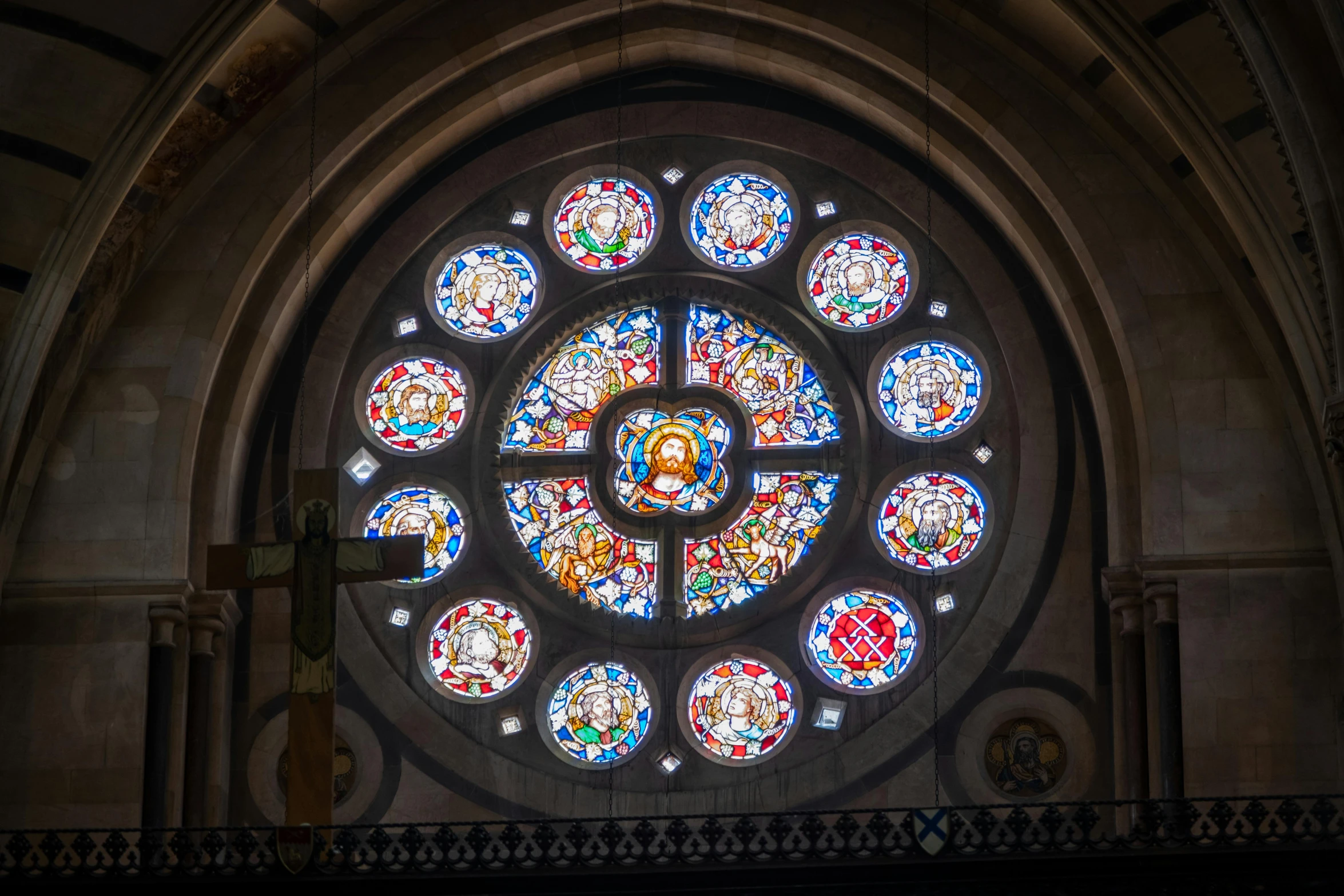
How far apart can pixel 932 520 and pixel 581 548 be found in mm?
3037

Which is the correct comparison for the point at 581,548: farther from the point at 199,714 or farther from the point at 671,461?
the point at 199,714

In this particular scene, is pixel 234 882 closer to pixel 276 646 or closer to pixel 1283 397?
pixel 276 646

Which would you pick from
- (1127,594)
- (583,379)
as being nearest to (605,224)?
(583,379)

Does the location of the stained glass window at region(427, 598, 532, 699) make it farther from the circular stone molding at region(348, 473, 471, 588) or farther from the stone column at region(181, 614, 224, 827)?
the stone column at region(181, 614, 224, 827)

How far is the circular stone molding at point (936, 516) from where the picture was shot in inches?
818

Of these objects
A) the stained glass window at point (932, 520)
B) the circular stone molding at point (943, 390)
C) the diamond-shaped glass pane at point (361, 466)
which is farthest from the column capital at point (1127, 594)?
the diamond-shaped glass pane at point (361, 466)

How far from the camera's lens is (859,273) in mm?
21844

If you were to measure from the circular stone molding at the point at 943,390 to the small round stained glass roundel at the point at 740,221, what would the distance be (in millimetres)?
1502

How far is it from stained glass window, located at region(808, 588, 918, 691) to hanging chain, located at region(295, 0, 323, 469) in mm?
4696

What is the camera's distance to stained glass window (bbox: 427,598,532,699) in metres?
20.8

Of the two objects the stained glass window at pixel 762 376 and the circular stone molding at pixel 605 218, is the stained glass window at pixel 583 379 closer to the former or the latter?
the stained glass window at pixel 762 376

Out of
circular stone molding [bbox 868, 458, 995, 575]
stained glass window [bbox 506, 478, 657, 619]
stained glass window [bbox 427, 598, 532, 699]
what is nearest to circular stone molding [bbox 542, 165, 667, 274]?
stained glass window [bbox 506, 478, 657, 619]

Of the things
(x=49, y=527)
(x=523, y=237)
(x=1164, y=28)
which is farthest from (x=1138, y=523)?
(x=49, y=527)

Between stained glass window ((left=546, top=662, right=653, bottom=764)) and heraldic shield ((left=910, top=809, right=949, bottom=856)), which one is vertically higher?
stained glass window ((left=546, top=662, right=653, bottom=764))
